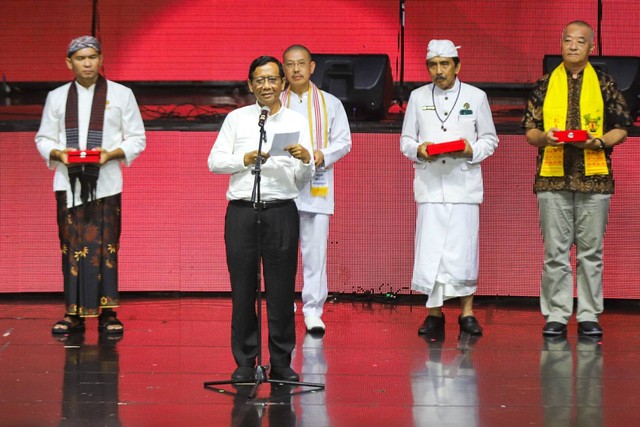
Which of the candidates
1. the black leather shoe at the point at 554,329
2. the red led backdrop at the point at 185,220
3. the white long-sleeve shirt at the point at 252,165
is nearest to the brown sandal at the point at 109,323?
the red led backdrop at the point at 185,220

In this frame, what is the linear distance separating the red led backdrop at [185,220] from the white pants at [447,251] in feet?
3.60

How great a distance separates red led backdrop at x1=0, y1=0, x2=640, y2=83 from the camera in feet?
26.3

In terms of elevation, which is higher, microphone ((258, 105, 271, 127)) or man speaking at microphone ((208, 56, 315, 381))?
microphone ((258, 105, 271, 127))

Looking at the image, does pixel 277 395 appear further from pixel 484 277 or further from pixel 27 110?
pixel 27 110

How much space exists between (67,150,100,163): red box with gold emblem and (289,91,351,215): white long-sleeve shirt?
106cm

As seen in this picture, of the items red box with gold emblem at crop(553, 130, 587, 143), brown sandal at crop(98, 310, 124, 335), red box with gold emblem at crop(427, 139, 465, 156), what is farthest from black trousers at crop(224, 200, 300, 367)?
red box with gold emblem at crop(553, 130, 587, 143)

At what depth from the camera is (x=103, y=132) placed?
5801 millimetres

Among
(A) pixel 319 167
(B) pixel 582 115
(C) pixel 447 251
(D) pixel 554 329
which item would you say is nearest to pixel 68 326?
(A) pixel 319 167

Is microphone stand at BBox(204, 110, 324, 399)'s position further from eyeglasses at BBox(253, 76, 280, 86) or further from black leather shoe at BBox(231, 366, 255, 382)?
eyeglasses at BBox(253, 76, 280, 86)

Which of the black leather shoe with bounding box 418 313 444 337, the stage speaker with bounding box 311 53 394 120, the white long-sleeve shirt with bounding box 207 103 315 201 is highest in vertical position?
the stage speaker with bounding box 311 53 394 120

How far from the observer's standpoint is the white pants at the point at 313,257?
19.3ft

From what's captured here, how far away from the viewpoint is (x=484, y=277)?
22.8 feet

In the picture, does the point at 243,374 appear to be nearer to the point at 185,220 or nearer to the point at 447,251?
the point at 447,251

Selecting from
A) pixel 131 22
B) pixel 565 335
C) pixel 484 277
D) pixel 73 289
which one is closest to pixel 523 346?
pixel 565 335
